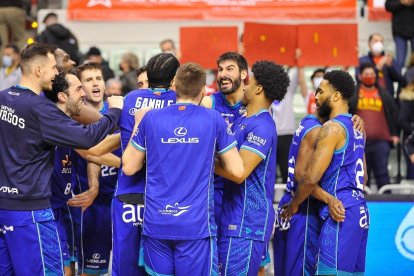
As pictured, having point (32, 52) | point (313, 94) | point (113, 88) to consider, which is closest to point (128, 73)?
point (113, 88)

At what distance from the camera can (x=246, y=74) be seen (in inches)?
380

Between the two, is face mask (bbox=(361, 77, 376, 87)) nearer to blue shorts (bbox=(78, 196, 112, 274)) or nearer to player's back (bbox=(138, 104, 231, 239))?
blue shorts (bbox=(78, 196, 112, 274))

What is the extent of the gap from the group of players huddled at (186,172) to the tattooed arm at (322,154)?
1 cm

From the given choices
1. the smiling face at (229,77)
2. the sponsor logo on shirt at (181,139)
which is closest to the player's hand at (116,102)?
the sponsor logo on shirt at (181,139)

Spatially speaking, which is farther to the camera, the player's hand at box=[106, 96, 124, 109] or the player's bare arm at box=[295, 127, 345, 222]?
the player's bare arm at box=[295, 127, 345, 222]

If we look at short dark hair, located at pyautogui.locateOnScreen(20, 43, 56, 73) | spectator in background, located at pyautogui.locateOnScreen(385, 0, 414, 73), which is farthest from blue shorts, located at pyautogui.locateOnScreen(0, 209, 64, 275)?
spectator in background, located at pyautogui.locateOnScreen(385, 0, 414, 73)

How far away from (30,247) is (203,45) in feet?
21.3

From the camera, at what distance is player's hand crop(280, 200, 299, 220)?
8947mm

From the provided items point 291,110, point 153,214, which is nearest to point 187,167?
point 153,214

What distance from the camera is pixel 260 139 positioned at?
8305 millimetres

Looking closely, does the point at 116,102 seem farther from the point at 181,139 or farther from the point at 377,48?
the point at 377,48

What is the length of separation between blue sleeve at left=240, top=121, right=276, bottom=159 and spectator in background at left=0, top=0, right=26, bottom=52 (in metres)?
10.3

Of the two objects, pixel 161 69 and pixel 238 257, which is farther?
pixel 238 257

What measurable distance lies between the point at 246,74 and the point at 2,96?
8.62 feet
